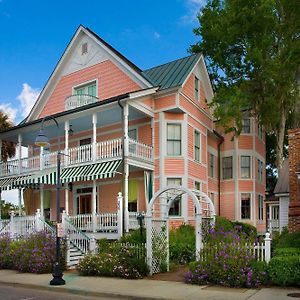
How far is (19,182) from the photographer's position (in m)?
25.7

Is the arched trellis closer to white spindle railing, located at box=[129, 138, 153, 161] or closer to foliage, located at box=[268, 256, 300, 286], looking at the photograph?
foliage, located at box=[268, 256, 300, 286]

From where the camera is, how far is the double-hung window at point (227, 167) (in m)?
31.6

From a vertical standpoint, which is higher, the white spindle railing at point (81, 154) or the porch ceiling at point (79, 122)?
the porch ceiling at point (79, 122)

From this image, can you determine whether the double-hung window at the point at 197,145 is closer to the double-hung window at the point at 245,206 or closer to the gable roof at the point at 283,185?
the gable roof at the point at 283,185

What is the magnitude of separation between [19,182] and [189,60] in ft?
40.2

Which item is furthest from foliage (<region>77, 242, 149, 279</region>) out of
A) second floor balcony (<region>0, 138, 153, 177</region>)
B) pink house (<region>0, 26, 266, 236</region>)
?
second floor balcony (<region>0, 138, 153, 177</region>)

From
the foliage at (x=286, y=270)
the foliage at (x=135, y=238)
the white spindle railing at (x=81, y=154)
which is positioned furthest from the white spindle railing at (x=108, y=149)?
the foliage at (x=286, y=270)

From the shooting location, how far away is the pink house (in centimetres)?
2358

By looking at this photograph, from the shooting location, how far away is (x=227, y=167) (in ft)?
104

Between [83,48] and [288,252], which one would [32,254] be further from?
[83,48]

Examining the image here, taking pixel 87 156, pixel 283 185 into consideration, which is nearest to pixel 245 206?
pixel 283 185

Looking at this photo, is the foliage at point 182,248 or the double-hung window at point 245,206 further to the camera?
the double-hung window at point 245,206

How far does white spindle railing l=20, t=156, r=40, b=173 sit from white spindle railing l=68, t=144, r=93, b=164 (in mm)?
2592

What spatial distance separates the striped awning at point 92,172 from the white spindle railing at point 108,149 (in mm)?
573
